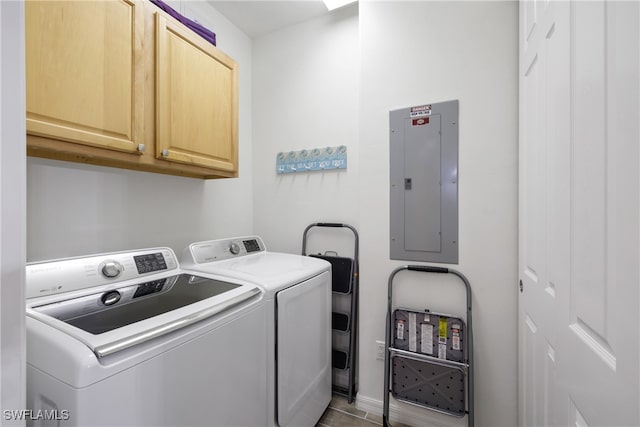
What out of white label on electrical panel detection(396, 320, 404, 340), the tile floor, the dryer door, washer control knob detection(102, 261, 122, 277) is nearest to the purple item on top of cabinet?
washer control knob detection(102, 261, 122, 277)

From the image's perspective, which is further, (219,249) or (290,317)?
(219,249)

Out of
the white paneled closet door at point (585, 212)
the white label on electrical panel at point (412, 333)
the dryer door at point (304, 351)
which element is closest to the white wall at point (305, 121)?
the dryer door at point (304, 351)

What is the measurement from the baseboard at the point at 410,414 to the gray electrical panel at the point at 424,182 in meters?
0.93

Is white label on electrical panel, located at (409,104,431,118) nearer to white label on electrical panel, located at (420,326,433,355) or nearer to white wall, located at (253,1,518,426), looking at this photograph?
white wall, located at (253,1,518,426)

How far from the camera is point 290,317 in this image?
1342 mm

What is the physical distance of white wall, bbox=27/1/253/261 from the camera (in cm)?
123

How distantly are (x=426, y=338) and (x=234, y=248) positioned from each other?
4.44 ft

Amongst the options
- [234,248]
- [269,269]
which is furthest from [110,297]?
[234,248]

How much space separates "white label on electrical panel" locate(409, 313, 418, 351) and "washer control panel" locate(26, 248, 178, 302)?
1.43m

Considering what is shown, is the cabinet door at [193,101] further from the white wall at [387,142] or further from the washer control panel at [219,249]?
the white wall at [387,142]

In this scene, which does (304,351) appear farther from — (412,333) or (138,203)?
(138,203)

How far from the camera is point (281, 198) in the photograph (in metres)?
2.34

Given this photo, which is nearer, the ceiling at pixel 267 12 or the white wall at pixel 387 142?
the white wall at pixel 387 142

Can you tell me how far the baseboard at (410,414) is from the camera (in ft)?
5.22
